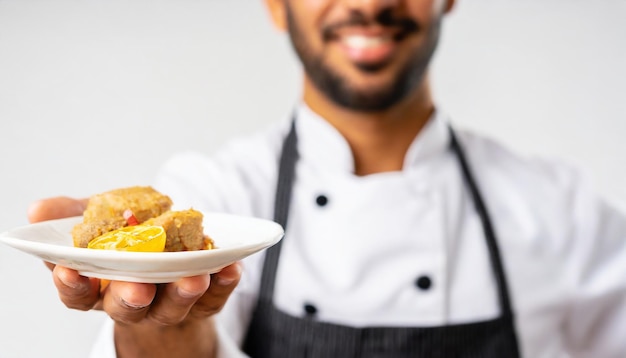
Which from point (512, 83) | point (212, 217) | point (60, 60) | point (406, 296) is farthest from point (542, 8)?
point (212, 217)

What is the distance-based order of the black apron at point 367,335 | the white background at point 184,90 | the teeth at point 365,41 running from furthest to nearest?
the white background at point 184,90 < the teeth at point 365,41 < the black apron at point 367,335

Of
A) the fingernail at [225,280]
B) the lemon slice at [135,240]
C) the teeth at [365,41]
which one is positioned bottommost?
the teeth at [365,41]

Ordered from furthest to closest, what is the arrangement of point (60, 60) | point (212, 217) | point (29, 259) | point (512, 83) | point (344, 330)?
point (512, 83), point (60, 60), point (29, 259), point (344, 330), point (212, 217)

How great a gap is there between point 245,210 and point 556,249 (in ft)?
2.35

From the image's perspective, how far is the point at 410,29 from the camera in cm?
161

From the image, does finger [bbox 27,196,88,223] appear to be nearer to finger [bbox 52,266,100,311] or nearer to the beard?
finger [bbox 52,266,100,311]

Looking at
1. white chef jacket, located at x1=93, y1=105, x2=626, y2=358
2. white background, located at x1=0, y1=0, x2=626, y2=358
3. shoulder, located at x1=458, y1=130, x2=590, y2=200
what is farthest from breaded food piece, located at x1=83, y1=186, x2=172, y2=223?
white background, located at x1=0, y1=0, x2=626, y2=358

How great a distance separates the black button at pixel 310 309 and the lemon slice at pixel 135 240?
73cm

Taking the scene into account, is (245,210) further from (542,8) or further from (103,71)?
(542,8)

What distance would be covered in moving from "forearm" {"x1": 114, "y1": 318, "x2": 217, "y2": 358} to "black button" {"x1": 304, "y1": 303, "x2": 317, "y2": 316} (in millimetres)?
398

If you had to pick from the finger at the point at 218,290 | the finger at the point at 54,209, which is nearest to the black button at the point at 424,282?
the finger at the point at 218,290

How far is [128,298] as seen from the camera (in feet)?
2.59

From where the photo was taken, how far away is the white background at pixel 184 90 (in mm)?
2059

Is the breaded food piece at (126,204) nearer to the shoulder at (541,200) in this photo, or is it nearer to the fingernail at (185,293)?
the fingernail at (185,293)
